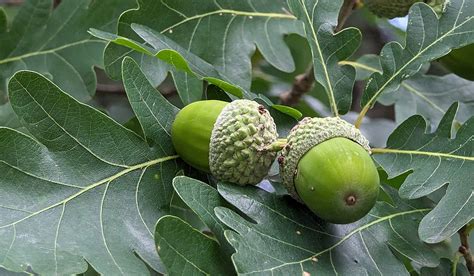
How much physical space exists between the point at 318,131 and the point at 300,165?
67 mm

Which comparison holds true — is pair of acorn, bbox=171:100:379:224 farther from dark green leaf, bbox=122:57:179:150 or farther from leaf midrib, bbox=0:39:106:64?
leaf midrib, bbox=0:39:106:64

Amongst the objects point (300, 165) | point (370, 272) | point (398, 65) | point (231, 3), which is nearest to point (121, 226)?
point (300, 165)

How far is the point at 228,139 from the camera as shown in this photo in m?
1.30

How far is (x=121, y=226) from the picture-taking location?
127 centimetres

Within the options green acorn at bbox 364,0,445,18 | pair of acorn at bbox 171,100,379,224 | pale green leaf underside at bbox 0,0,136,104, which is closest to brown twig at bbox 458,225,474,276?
pair of acorn at bbox 171,100,379,224

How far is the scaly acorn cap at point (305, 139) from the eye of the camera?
1.26 m

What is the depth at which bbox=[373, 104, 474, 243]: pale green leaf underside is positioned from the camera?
1.27m

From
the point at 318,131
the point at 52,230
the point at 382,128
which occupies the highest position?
the point at 318,131

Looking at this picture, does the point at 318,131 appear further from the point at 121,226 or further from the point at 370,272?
the point at 121,226

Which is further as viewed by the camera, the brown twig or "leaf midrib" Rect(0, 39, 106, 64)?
"leaf midrib" Rect(0, 39, 106, 64)

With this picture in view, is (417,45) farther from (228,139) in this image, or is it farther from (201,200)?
(201,200)

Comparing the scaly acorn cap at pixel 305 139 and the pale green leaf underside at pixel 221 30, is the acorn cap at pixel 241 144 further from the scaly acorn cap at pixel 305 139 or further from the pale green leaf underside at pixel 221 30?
the pale green leaf underside at pixel 221 30

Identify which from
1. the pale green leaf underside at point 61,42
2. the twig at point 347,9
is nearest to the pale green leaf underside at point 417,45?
the twig at point 347,9

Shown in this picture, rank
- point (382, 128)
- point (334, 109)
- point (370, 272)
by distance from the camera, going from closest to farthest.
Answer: point (370, 272)
point (334, 109)
point (382, 128)
